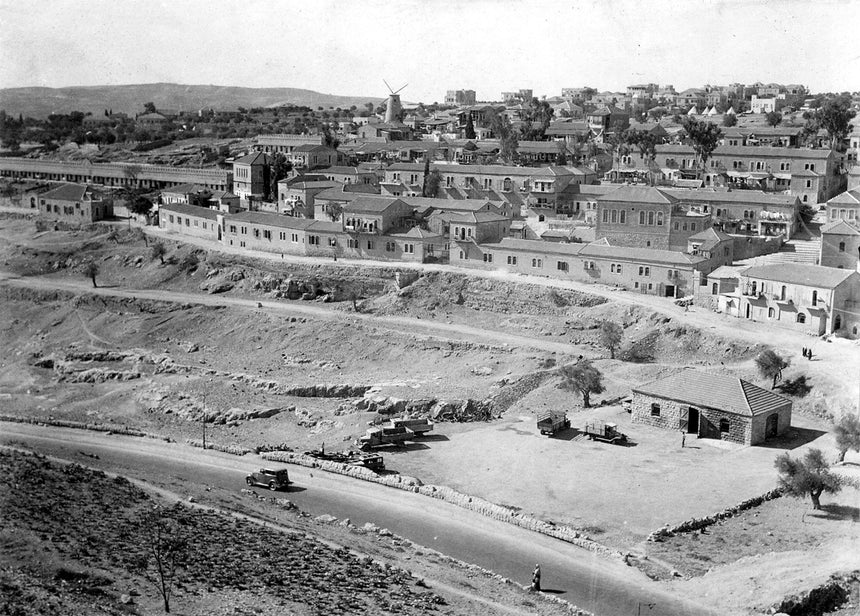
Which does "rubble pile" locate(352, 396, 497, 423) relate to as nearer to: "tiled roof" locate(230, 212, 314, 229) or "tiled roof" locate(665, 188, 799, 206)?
"tiled roof" locate(230, 212, 314, 229)

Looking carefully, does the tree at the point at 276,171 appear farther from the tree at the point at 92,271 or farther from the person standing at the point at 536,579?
the person standing at the point at 536,579

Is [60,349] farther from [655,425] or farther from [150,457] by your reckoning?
[655,425]

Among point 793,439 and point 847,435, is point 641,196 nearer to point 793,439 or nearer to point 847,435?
point 793,439

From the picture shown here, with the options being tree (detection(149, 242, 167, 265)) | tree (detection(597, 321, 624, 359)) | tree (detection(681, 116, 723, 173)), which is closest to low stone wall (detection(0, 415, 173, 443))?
tree (detection(597, 321, 624, 359))

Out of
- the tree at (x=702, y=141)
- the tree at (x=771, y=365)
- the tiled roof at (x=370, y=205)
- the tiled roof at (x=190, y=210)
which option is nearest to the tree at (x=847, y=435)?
the tree at (x=771, y=365)

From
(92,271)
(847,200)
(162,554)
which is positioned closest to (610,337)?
(847,200)

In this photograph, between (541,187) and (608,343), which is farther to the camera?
(541,187)

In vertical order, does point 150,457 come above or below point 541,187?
below

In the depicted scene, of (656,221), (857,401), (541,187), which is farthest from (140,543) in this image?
(541,187)
